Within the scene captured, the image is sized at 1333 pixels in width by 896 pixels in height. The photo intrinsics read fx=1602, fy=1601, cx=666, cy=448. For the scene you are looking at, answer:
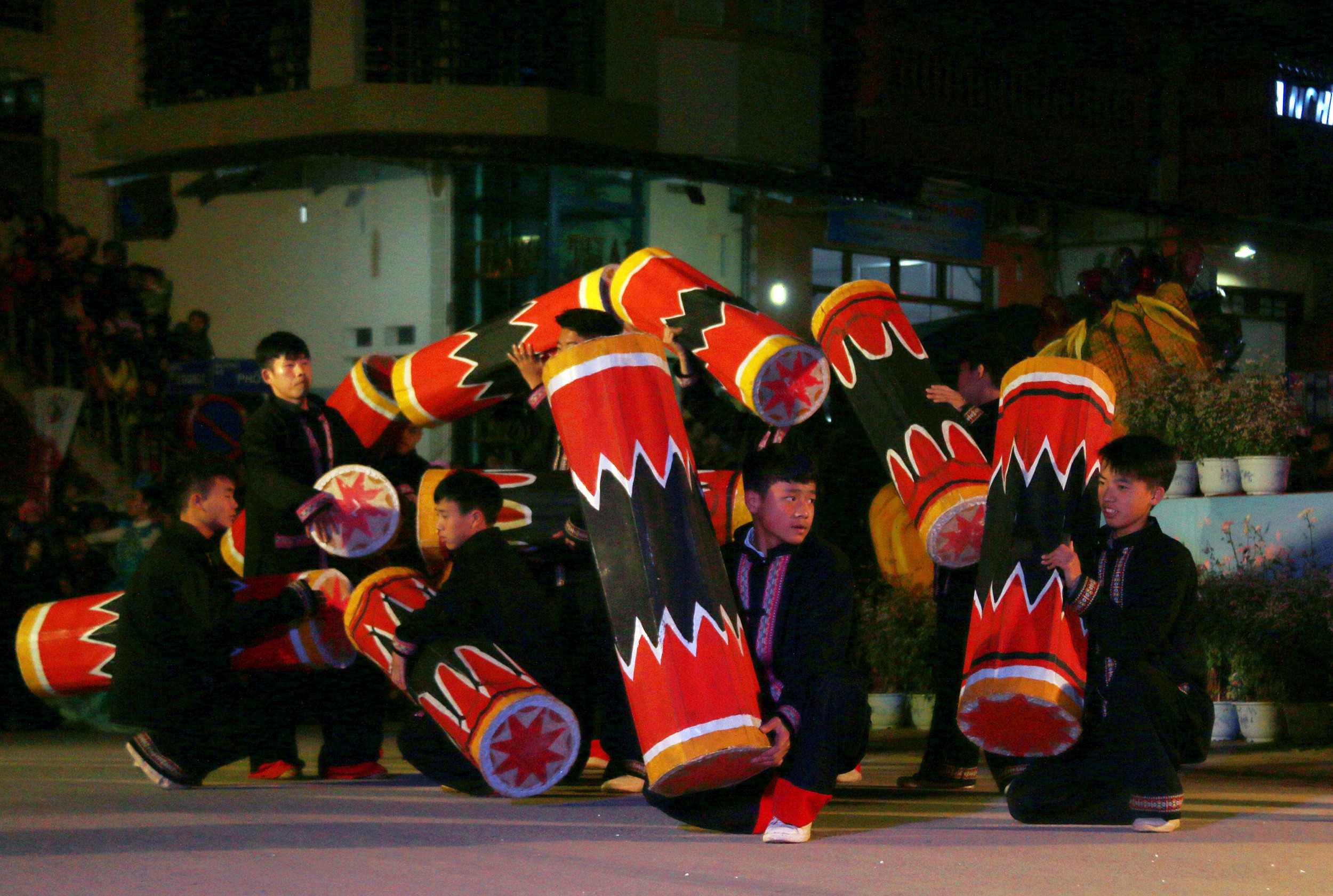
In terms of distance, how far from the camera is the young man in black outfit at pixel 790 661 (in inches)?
175

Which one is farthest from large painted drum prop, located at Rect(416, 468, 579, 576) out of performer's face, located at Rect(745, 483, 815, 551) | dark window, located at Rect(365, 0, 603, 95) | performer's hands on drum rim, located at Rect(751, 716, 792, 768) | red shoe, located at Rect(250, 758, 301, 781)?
dark window, located at Rect(365, 0, 603, 95)

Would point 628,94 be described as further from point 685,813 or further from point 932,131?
point 685,813

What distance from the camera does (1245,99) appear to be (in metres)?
18.5

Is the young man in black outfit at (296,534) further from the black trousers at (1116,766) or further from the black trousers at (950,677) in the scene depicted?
the black trousers at (1116,766)

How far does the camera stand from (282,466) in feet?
20.6

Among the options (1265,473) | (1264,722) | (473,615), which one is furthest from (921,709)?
(473,615)

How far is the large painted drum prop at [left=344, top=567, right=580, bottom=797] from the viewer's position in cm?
508

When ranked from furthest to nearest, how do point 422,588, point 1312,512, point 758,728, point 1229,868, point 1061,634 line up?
1. point 1312,512
2. point 422,588
3. point 1061,634
4. point 758,728
5. point 1229,868

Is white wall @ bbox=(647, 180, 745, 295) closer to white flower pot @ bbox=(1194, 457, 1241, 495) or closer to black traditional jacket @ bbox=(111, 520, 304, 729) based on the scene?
white flower pot @ bbox=(1194, 457, 1241, 495)

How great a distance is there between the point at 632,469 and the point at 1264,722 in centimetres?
415

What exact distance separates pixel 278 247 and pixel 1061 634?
1147 cm

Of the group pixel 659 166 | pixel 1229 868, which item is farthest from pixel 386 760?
pixel 659 166

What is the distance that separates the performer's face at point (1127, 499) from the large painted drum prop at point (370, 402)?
319 centimetres

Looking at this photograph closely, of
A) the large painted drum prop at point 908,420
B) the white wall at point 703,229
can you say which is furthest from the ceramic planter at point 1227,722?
the white wall at point 703,229
